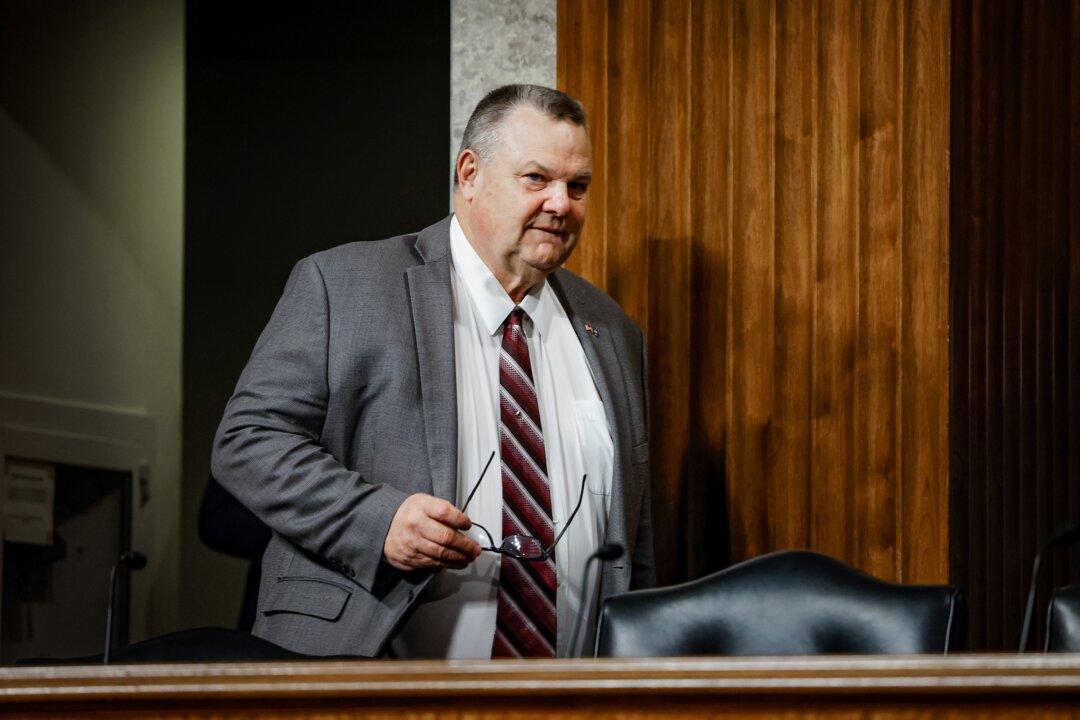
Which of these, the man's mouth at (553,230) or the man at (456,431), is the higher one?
the man's mouth at (553,230)

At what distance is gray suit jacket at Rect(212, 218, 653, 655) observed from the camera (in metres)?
2.19

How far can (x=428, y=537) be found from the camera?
209cm

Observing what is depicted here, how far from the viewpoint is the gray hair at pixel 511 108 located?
2475 millimetres

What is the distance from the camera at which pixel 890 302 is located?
281cm

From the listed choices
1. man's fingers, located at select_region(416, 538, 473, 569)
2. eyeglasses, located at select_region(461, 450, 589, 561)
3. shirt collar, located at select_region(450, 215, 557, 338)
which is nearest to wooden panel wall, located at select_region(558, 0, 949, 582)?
shirt collar, located at select_region(450, 215, 557, 338)

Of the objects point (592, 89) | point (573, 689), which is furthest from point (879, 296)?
point (573, 689)

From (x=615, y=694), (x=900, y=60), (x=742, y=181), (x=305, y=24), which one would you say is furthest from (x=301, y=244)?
(x=615, y=694)

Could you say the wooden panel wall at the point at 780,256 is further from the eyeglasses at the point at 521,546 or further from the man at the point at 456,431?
the eyeglasses at the point at 521,546

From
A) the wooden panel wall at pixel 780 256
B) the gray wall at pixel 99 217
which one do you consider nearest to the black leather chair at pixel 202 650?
the wooden panel wall at pixel 780 256

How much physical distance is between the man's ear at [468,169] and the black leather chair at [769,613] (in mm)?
933

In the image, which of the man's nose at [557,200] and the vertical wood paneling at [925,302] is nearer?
the man's nose at [557,200]

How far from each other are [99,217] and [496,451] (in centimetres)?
250

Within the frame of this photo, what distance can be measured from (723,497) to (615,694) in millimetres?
1674

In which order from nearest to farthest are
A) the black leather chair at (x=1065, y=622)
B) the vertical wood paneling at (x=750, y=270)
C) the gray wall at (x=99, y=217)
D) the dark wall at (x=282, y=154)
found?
1. the black leather chair at (x=1065, y=622)
2. the vertical wood paneling at (x=750, y=270)
3. the gray wall at (x=99, y=217)
4. the dark wall at (x=282, y=154)
